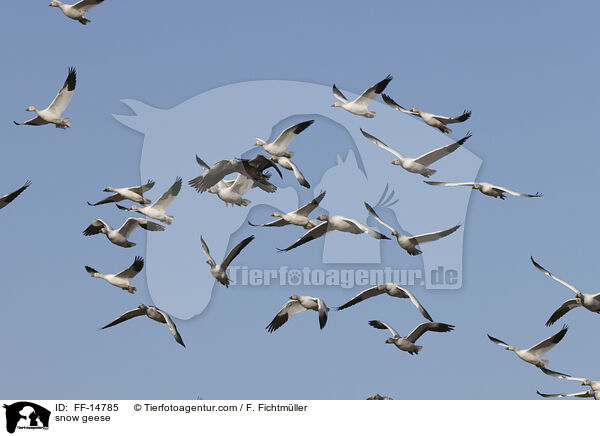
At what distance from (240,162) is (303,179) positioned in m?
1.78

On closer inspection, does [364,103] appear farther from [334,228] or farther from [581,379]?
[581,379]

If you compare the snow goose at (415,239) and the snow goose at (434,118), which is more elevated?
the snow goose at (434,118)

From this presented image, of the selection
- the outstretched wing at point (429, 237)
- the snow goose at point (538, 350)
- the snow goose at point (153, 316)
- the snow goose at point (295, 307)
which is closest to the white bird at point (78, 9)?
the snow goose at point (153, 316)

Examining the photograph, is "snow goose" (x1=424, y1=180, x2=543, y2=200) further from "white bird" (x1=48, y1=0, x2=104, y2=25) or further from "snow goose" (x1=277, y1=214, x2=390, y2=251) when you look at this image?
"white bird" (x1=48, y1=0, x2=104, y2=25)

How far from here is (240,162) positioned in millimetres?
29859

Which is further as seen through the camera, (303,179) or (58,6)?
(58,6)

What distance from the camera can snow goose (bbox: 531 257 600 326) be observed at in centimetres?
2866

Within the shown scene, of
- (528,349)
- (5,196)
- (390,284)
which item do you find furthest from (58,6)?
(528,349)

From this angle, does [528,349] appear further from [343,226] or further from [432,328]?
[343,226]

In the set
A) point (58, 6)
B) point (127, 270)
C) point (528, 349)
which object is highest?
point (58, 6)

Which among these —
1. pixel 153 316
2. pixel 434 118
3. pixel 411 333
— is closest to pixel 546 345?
pixel 411 333

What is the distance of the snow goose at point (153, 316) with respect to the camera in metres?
29.0

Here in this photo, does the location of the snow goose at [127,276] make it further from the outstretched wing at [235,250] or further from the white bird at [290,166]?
the white bird at [290,166]

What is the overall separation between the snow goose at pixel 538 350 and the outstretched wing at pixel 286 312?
207 inches
